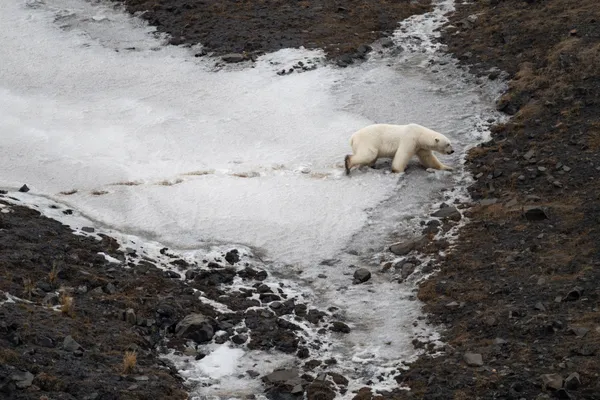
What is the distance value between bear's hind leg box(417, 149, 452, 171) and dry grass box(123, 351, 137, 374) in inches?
364

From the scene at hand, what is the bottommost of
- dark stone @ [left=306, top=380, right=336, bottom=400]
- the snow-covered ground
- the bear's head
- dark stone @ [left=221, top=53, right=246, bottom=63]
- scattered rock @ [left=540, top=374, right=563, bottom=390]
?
the snow-covered ground

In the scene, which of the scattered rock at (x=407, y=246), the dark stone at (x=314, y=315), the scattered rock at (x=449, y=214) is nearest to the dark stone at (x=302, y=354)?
the dark stone at (x=314, y=315)

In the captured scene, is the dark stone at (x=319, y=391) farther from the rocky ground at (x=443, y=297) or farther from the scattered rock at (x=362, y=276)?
the scattered rock at (x=362, y=276)

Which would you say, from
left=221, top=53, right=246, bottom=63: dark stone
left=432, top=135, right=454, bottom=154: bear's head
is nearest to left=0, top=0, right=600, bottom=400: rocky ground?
left=432, top=135, right=454, bottom=154: bear's head

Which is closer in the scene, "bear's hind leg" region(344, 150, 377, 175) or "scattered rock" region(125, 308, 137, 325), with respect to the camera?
"scattered rock" region(125, 308, 137, 325)

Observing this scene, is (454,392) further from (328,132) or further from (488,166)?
(328,132)

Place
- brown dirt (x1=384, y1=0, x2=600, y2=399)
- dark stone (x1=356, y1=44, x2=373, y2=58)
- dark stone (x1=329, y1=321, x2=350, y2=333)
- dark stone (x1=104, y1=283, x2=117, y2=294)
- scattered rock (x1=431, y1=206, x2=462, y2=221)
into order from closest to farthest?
brown dirt (x1=384, y1=0, x2=600, y2=399)
dark stone (x1=104, y1=283, x2=117, y2=294)
dark stone (x1=329, y1=321, x2=350, y2=333)
scattered rock (x1=431, y1=206, x2=462, y2=221)
dark stone (x1=356, y1=44, x2=373, y2=58)

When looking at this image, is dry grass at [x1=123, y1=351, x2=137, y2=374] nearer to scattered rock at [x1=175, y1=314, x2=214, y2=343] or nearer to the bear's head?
scattered rock at [x1=175, y1=314, x2=214, y2=343]

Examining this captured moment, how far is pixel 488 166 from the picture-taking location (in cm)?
1830

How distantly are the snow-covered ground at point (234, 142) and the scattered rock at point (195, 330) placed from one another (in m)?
0.77

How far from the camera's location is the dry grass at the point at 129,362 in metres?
11.1

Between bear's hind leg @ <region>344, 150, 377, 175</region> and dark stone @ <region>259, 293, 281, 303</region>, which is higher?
bear's hind leg @ <region>344, 150, 377, 175</region>

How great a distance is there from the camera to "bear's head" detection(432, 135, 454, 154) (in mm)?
18750

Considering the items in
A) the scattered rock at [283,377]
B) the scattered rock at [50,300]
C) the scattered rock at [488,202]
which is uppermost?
the scattered rock at [488,202]
